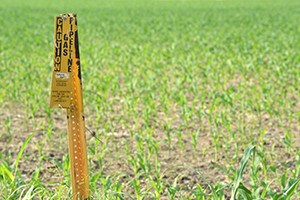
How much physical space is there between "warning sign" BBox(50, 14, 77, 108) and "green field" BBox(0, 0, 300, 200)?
0.46 meters

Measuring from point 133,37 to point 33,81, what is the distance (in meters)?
10.4

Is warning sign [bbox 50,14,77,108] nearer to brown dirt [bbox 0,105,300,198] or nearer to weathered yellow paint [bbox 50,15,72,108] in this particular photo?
weathered yellow paint [bbox 50,15,72,108]

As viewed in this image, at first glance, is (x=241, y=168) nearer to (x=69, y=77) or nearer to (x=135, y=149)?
(x=69, y=77)

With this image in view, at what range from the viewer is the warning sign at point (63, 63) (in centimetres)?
407

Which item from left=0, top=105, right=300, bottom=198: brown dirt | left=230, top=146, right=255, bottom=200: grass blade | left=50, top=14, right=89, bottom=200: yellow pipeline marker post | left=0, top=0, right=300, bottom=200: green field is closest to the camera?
left=230, top=146, right=255, bottom=200: grass blade

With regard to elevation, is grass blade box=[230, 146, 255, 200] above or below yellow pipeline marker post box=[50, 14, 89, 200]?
below

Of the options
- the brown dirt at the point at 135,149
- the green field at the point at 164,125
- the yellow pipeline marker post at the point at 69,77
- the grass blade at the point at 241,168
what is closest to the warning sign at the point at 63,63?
the yellow pipeline marker post at the point at 69,77

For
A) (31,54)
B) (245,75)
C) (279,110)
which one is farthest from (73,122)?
(31,54)

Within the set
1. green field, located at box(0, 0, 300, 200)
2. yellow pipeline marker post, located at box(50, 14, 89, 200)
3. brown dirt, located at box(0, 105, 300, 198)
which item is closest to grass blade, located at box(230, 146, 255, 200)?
green field, located at box(0, 0, 300, 200)

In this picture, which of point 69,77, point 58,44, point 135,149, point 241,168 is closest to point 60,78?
point 69,77

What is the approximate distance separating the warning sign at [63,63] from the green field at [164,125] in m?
0.46

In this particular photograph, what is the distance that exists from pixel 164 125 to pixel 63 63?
4.07 meters

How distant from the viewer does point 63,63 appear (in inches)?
161

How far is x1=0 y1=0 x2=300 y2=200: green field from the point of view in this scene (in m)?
4.79
